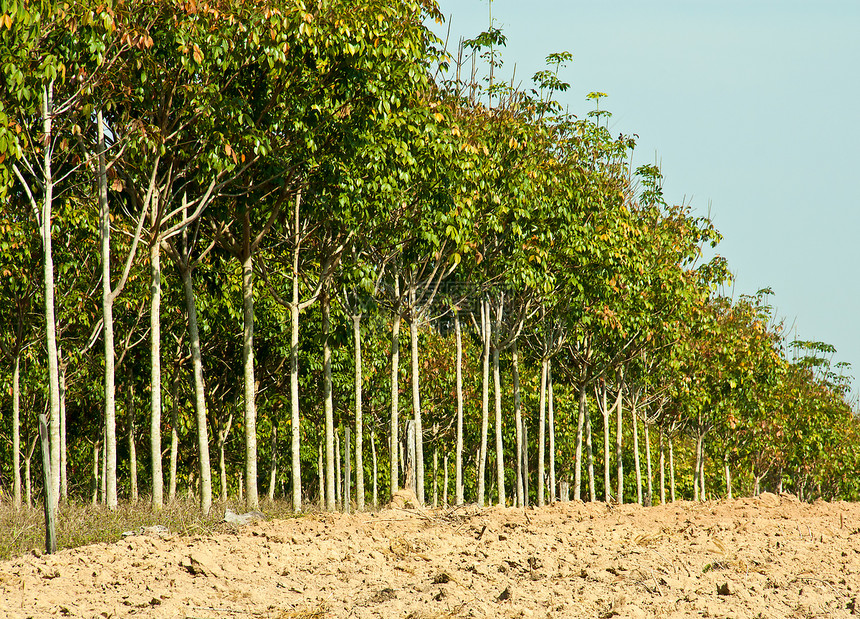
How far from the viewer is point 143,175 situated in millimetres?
14305

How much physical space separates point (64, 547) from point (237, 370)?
1252 cm

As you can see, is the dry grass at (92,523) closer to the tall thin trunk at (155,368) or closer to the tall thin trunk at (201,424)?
the tall thin trunk at (201,424)

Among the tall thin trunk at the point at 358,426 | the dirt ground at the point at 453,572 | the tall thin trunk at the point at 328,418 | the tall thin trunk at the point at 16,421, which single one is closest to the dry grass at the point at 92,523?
the dirt ground at the point at 453,572

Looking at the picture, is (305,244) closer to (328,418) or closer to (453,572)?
(328,418)

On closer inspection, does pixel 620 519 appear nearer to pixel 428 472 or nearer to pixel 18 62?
pixel 18 62

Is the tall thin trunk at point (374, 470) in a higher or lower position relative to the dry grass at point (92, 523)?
lower

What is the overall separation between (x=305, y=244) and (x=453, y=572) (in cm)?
1102

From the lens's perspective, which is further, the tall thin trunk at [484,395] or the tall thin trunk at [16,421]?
the tall thin trunk at [484,395]

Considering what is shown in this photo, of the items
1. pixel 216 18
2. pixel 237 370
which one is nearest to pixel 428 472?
pixel 237 370

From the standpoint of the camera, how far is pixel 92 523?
450 inches

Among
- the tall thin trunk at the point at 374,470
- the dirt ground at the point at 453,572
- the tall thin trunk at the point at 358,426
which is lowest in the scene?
the tall thin trunk at the point at 374,470

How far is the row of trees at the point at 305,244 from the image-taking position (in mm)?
12195

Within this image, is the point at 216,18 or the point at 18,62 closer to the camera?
the point at 18,62

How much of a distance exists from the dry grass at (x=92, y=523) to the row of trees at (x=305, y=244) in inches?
18.1
